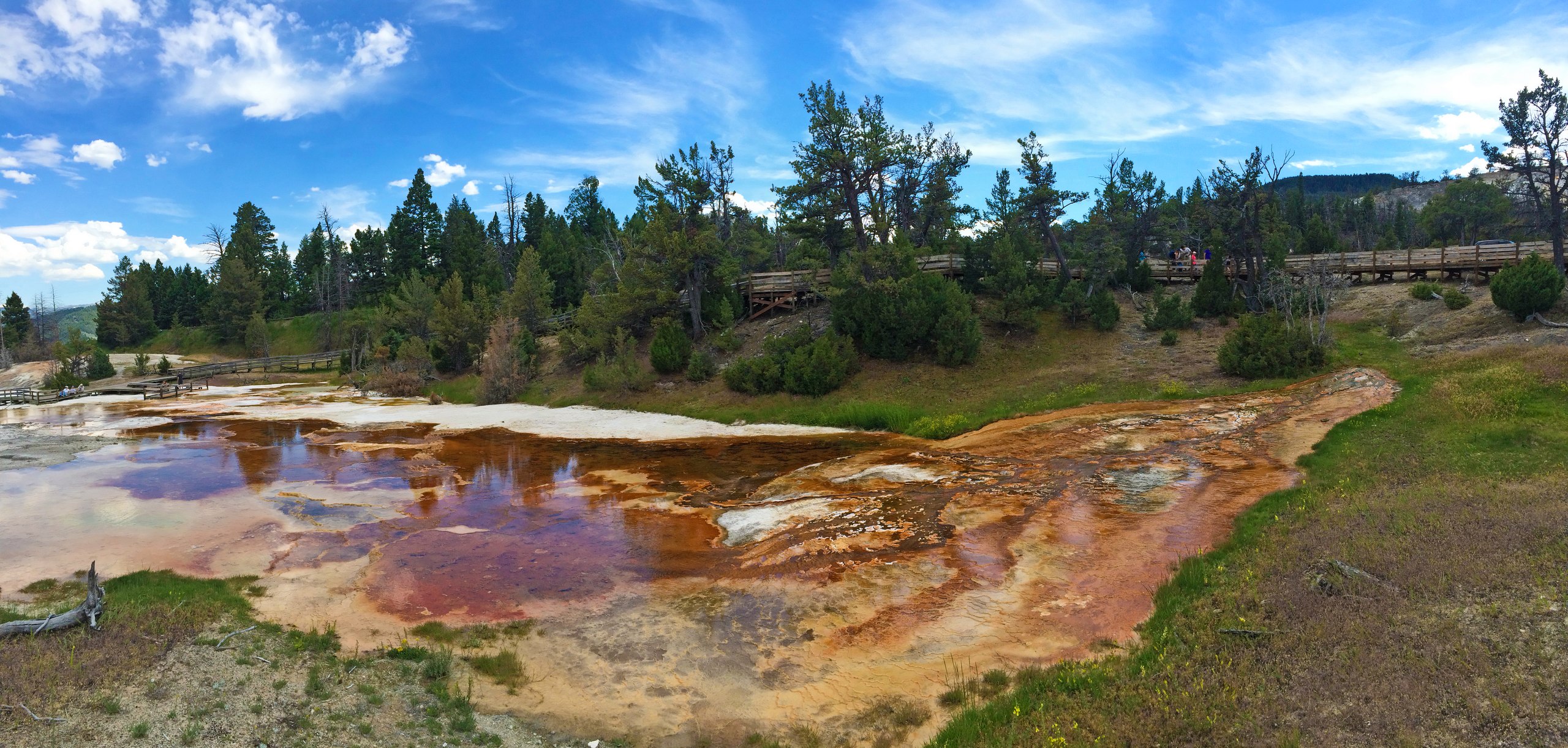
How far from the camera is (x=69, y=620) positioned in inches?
388

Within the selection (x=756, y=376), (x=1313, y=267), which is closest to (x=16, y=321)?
(x=756, y=376)

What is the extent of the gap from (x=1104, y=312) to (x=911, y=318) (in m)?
10.1

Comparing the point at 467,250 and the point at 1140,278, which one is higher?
the point at 467,250

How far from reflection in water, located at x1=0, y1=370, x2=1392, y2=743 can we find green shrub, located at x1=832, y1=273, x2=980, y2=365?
772 cm

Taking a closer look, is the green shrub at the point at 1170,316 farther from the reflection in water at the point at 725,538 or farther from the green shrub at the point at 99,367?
the green shrub at the point at 99,367

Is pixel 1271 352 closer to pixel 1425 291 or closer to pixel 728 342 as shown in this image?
pixel 1425 291

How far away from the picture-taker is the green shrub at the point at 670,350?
35031 millimetres

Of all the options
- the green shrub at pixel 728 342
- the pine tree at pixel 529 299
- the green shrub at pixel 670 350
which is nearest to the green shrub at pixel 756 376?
the green shrub at pixel 670 350

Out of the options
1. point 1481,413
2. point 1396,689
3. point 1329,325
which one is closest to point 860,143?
point 1329,325

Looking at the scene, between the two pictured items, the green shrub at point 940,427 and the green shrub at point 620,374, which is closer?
the green shrub at point 940,427

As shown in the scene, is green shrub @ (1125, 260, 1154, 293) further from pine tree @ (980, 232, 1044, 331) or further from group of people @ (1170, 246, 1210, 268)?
pine tree @ (980, 232, 1044, 331)

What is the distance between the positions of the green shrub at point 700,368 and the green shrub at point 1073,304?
17.1m

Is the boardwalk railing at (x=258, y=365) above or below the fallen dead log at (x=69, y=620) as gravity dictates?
above

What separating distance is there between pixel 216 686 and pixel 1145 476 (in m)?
17.0
